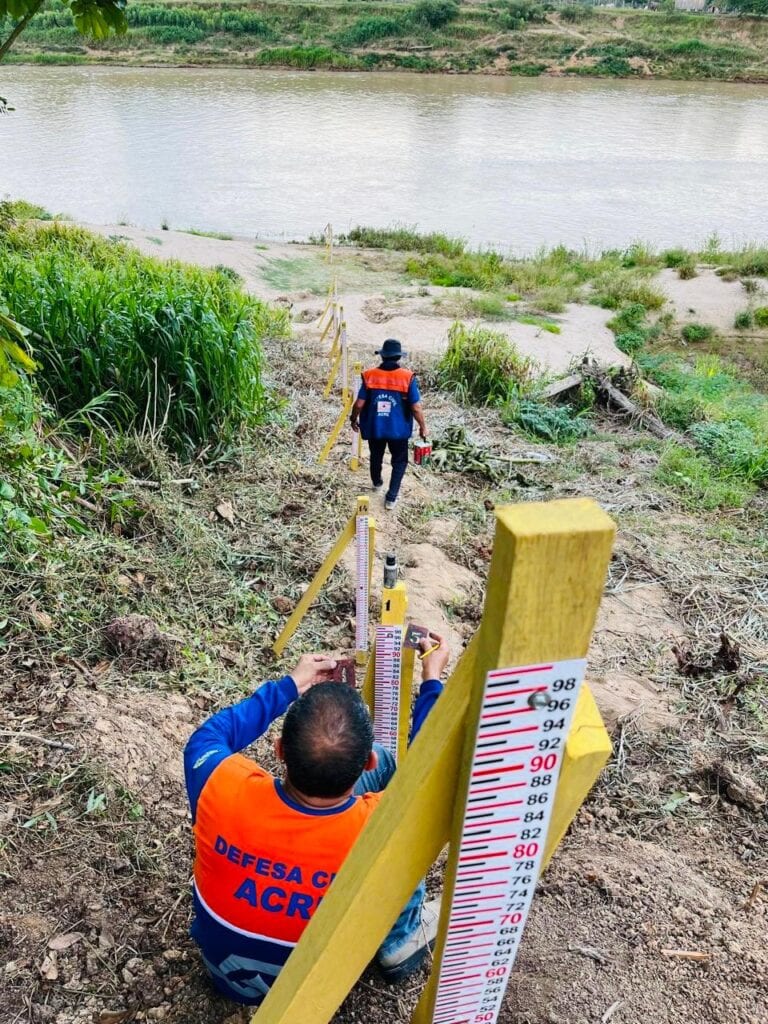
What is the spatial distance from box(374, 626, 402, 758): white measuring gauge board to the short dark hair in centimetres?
70

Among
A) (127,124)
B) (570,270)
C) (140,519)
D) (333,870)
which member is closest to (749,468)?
(140,519)

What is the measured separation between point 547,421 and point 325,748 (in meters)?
6.62

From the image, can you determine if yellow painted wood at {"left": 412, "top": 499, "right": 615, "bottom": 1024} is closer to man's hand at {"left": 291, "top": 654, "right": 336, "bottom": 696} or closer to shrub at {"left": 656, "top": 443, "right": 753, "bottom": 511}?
man's hand at {"left": 291, "top": 654, "right": 336, "bottom": 696}

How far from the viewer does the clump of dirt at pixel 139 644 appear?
354cm

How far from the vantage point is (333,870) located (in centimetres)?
169

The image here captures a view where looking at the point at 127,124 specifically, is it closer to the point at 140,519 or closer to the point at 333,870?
the point at 140,519

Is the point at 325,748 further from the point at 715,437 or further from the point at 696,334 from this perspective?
the point at 696,334

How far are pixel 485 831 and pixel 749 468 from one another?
682 centimetres

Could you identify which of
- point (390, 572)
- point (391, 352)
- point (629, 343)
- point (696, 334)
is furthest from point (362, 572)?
point (696, 334)

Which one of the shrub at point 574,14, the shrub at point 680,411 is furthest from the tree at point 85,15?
the shrub at point 574,14

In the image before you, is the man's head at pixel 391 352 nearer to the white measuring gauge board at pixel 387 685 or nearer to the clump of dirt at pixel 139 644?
the clump of dirt at pixel 139 644

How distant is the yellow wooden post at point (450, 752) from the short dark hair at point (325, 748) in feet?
1.86

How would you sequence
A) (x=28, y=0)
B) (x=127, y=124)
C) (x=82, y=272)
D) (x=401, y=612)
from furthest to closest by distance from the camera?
(x=127, y=124) < (x=82, y=272) < (x=401, y=612) < (x=28, y=0)

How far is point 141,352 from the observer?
5273 millimetres
